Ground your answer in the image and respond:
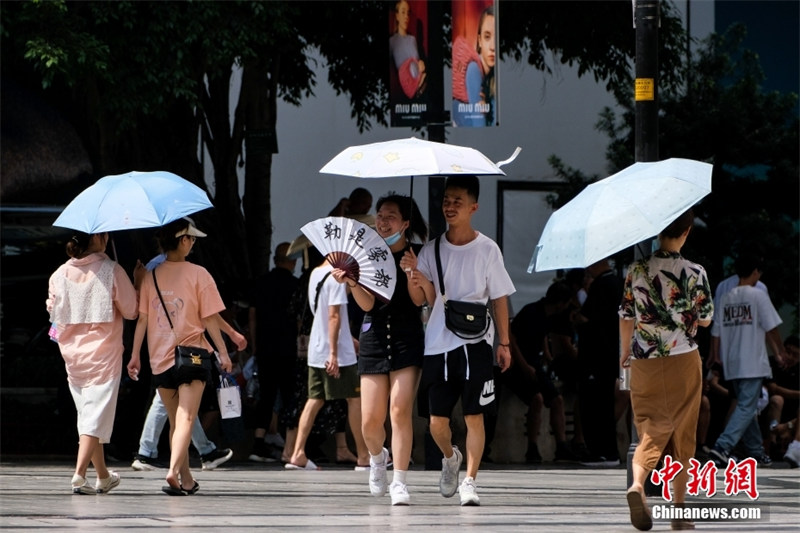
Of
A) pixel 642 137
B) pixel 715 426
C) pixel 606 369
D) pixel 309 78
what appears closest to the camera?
pixel 642 137

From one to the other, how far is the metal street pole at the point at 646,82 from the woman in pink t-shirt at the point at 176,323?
2.87 metres

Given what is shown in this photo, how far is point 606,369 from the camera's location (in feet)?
50.3

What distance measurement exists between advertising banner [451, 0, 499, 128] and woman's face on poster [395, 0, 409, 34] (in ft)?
1.47

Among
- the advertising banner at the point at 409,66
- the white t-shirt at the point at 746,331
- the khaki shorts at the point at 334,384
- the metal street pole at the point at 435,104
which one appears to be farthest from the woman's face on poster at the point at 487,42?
the white t-shirt at the point at 746,331

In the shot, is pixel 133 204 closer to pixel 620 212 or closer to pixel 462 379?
pixel 462 379

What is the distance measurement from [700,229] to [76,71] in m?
9.19

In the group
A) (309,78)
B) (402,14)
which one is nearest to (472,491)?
(402,14)

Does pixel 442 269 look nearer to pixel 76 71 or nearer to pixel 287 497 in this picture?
pixel 287 497

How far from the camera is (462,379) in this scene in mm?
9555

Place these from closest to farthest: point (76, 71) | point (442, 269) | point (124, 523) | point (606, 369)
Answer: point (124, 523) < point (442, 269) < point (76, 71) < point (606, 369)

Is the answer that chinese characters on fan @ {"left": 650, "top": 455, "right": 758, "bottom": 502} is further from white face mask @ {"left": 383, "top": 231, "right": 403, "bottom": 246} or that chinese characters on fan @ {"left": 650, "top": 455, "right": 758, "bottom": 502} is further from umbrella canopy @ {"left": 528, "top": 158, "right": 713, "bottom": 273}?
white face mask @ {"left": 383, "top": 231, "right": 403, "bottom": 246}

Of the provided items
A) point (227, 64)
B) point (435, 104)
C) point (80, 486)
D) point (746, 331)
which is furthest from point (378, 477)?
point (746, 331)

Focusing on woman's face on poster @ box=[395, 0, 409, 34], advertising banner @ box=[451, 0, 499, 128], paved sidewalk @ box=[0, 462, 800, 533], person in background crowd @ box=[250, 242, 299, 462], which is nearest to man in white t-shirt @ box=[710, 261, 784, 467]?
paved sidewalk @ box=[0, 462, 800, 533]

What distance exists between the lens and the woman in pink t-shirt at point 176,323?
10211mm
